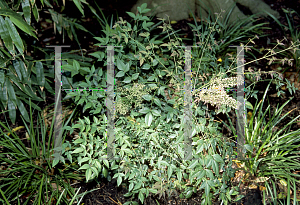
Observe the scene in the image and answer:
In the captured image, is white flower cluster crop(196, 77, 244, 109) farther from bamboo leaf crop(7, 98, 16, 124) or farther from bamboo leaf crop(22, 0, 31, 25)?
bamboo leaf crop(7, 98, 16, 124)

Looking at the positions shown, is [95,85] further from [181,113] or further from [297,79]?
[297,79]

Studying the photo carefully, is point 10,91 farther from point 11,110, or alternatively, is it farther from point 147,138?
point 147,138

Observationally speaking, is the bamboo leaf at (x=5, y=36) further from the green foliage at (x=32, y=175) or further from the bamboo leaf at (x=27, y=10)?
the green foliage at (x=32, y=175)

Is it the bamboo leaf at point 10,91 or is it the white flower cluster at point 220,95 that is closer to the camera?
the white flower cluster at point 220,95

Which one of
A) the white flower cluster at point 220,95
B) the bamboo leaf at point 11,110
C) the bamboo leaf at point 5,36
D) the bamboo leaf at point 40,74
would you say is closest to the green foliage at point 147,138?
the white flower cluster at point 220,95

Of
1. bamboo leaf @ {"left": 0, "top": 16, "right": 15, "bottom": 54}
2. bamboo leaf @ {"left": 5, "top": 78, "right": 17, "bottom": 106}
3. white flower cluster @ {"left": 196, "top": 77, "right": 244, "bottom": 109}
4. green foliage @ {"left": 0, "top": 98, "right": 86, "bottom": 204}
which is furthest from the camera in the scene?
bamboo leaf @ {"left": 5, "top": 78, "right": 17, "bottom": 106}

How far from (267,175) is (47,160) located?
4.95ft

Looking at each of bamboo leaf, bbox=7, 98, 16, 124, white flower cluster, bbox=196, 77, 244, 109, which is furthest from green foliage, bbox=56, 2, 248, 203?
bamboo leaf, bbox=7, 98, 16, 124

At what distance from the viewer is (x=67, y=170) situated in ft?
6.04

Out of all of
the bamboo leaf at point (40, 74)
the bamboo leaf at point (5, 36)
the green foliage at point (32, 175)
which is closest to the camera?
the bamboo leaf at point (5, 36)

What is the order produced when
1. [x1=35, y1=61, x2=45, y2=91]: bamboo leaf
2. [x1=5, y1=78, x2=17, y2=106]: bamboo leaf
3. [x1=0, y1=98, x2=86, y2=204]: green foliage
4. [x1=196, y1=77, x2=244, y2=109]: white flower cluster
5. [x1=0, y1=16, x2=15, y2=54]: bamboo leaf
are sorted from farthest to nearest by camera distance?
[x1=35, y1=61, x2=45, y2=91]: bamboo leaf < [x1=5, y1=78, x2=17, y2=106]: bamboo leaf < [x1=0, y1=98, x2=86, y2=204]: green foliage < [x1=0, y1=16, x2=15, y2=54]: bamboo leaf < [x1=196, y1=77, x2=244, y2=109]: white flower cluster

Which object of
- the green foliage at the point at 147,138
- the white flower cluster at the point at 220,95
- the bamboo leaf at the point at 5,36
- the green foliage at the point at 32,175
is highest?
the bamboo leaf at the point at 5,36

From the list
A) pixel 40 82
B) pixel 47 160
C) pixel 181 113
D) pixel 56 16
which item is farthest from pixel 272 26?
pixel 47 160

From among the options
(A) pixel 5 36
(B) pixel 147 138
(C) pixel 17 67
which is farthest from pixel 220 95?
(C) pixel 17 67
